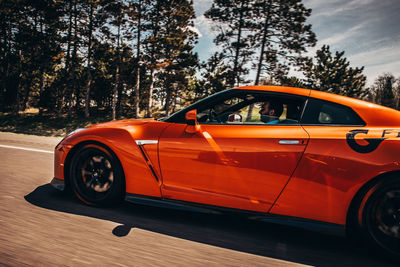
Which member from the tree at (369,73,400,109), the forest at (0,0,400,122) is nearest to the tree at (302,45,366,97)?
the forest at (0,0,400,122)

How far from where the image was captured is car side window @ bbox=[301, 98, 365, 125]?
2.29 metres

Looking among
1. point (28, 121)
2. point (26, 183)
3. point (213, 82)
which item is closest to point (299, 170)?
point (26, 183)

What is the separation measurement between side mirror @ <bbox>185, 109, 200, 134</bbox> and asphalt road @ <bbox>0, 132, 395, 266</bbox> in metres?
0.92

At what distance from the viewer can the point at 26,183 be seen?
3.40 meters

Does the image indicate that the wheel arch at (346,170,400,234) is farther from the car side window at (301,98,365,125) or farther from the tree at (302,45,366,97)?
the tree at (302,45,366,97)

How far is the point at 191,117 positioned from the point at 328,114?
Result: 1.29 metres

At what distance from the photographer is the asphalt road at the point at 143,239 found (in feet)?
6.23

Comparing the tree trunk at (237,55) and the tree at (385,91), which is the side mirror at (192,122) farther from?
the tree at (385,91)

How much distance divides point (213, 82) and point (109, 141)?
2012 centimetres

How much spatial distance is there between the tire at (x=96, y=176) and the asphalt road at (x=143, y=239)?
0.12m

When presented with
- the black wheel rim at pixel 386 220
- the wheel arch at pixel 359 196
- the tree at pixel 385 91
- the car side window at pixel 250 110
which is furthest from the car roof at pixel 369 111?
the tree at pixel 385 91

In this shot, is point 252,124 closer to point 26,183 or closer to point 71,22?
point 26,183

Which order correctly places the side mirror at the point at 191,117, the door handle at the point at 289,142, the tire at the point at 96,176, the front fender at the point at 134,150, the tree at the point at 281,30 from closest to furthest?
the door handle at the point at 289,142, the side mirror at the point at 191,117, the front fender at the point at 134,150, the tire at the point at 96,176, the tree at the point at 281,30

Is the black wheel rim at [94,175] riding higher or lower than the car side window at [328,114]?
lower
